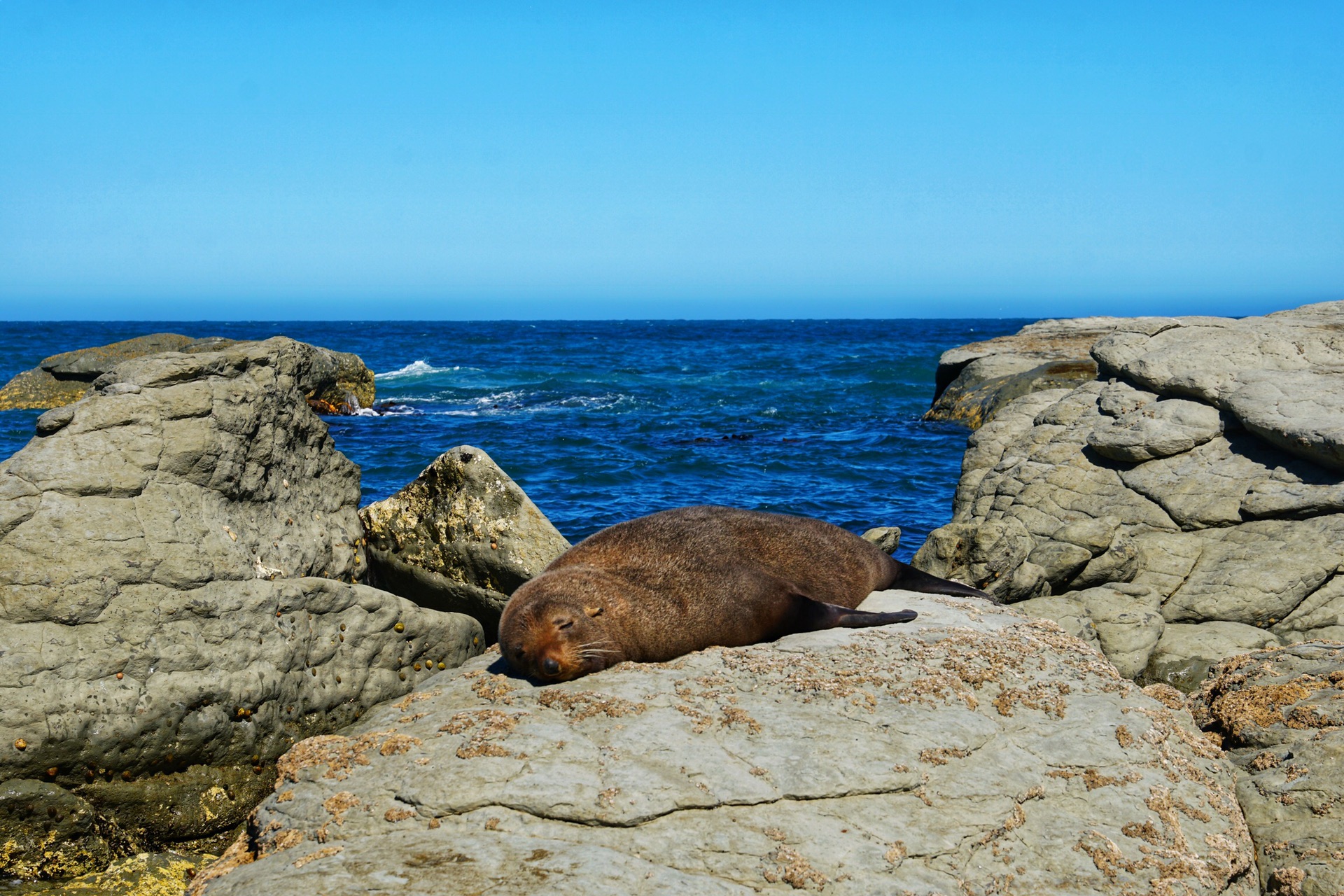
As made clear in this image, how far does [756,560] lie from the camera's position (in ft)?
21.2

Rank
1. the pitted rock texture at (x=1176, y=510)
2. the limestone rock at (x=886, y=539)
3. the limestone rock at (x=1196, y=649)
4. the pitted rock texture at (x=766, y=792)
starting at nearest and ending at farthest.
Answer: the pitted rock texture at (x=766, y=792) → the limestone rock at (x=1196, y=649) → the pitted rock texture at (x=1176, y=510) → the limestone rock at (x=886, y=539)

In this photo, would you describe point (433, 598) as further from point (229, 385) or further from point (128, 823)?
point (128, 823)

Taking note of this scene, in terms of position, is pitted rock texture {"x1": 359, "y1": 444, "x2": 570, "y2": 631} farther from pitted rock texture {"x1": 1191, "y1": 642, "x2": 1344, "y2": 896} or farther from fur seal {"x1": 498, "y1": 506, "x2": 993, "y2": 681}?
pitted rock texture {"x1": 1191, "y1": 642, "x2": 1344, "y2": 896}

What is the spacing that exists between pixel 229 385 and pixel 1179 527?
6956mm

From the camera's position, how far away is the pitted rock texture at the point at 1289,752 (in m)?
4.24

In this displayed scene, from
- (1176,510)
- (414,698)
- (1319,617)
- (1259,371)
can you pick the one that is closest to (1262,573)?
(1319,617)

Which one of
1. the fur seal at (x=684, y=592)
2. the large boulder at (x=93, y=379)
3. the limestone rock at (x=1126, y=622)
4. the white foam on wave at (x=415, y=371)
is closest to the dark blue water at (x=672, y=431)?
the white foam on wave at (x=415, y=371)

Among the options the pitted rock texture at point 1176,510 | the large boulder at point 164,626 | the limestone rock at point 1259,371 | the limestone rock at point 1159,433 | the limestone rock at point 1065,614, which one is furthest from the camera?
the limestone rock at point 1159,433

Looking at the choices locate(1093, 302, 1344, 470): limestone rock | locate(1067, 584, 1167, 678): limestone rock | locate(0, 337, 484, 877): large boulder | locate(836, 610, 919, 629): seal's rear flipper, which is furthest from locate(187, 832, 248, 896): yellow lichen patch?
locate(1093, 302, 1344, 470): limestone rock

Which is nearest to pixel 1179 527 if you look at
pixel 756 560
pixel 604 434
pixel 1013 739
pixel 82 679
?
pixel 756 560

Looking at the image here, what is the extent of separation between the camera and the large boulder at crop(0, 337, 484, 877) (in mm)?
4750

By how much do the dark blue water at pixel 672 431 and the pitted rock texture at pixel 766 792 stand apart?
21.1 ft

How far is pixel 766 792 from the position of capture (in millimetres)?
4000

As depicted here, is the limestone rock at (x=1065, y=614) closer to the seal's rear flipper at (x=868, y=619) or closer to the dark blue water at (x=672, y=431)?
the seal's rear flipper at (x=868, y=619)
